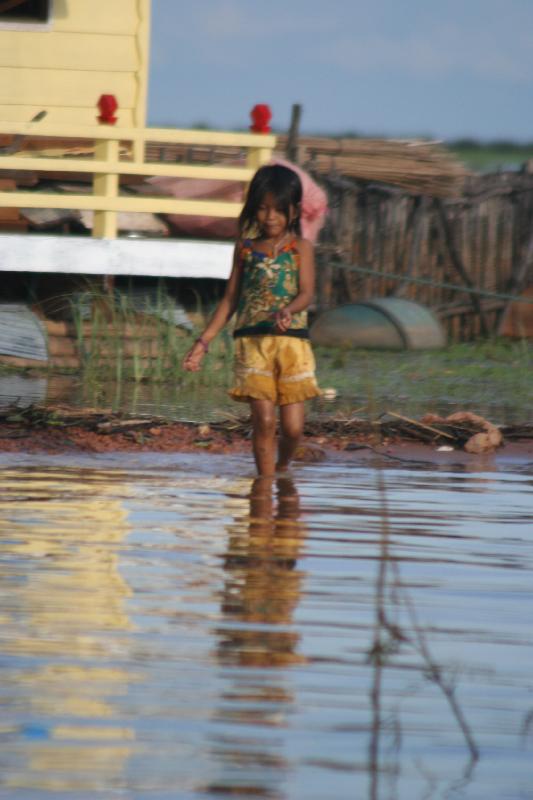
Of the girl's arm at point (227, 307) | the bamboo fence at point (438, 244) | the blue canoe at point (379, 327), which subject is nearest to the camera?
the girl's arm at point (227, 307)

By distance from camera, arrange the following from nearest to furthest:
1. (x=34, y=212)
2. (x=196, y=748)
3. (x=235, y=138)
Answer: (x=196, y=748), (x=235, y=138), (x=34, y=212)

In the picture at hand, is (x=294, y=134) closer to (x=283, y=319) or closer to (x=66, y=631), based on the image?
(x=283, y=319)

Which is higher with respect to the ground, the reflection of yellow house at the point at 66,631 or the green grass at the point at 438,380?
the reflection of yellow house at the point at 66,631

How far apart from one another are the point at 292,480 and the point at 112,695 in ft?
12.1

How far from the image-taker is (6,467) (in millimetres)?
6973

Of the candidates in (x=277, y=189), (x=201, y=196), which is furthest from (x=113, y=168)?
(x=277, y=189)

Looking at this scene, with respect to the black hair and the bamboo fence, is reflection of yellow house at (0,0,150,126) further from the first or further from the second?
the black hair

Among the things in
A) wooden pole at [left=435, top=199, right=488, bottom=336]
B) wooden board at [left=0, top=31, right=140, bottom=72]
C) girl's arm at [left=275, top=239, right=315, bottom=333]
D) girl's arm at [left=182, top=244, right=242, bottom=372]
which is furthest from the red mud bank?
wooden pole at [left=435, top=199, right=488, bottom=336]

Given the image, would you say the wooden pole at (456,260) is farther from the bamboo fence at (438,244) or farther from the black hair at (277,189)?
the black hair at (277,189)

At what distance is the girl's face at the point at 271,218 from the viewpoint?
674cm

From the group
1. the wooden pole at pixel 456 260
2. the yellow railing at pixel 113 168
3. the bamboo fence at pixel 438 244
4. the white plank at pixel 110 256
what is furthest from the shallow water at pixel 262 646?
the wooden pole at pixel 456 260

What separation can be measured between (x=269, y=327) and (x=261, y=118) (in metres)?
5.77

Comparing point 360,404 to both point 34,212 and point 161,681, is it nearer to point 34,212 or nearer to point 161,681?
point 34,212

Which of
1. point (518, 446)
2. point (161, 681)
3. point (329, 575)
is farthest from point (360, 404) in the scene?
point (161, 681)
